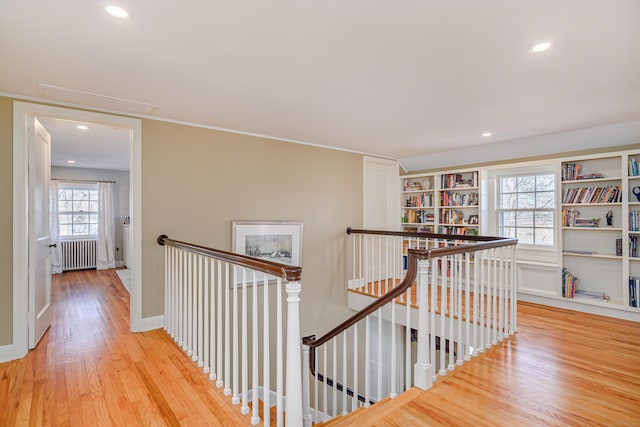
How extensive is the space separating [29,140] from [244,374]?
286 centimetres

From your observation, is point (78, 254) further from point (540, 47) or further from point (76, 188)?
point (540, 47)

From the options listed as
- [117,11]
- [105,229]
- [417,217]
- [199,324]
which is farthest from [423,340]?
[105,229]

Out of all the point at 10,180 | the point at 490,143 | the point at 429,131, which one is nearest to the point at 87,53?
the point at 10,180

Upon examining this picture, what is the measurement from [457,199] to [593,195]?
1.74m

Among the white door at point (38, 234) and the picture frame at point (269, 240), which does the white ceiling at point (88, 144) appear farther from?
the picture frame at point (269, 240)

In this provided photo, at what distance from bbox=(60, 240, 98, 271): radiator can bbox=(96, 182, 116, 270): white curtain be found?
6.6 inches

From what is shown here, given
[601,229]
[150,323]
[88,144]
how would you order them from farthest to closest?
1. [88,144]
2. [601,229]
3. [150,323]

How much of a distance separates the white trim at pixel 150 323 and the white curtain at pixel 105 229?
4868mm

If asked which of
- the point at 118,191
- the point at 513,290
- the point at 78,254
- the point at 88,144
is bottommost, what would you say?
the point at 78,254

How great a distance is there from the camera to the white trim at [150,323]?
3225 mm

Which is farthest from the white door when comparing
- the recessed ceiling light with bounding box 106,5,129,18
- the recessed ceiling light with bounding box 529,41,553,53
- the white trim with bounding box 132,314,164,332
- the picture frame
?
the recessed ceiling light with bounding box 529,41,553,53

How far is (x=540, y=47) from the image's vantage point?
1.96 metres

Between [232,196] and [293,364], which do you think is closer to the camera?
[293,364]

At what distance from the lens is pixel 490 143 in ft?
14.9
